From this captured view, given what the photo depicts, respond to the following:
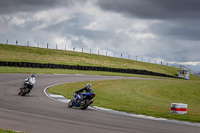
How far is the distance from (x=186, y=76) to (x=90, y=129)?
6195 cm

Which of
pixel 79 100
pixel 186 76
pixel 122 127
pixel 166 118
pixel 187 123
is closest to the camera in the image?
pixel 122 127

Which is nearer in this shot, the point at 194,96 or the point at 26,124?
the point at 26,124

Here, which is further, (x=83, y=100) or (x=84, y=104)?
(x=83, y=100)

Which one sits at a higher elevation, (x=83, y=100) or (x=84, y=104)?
(x=83, y=100)

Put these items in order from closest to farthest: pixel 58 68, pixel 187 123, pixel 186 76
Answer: pixel 187 123 < pixel 58 68 < pixel 186 76

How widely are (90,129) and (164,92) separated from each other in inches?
925

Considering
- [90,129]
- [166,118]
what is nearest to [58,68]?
[166,118]

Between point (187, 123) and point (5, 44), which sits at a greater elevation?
point (5, 44)

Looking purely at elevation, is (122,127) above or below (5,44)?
below

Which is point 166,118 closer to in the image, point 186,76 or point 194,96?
point 194,96

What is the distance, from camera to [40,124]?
9.77 m

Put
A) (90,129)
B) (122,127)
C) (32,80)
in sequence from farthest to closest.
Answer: (32,80), (122,127), (90,129)

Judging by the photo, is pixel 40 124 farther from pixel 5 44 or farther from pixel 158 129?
pixel 5 44

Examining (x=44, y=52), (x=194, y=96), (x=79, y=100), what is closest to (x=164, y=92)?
(x=194, y=96)
